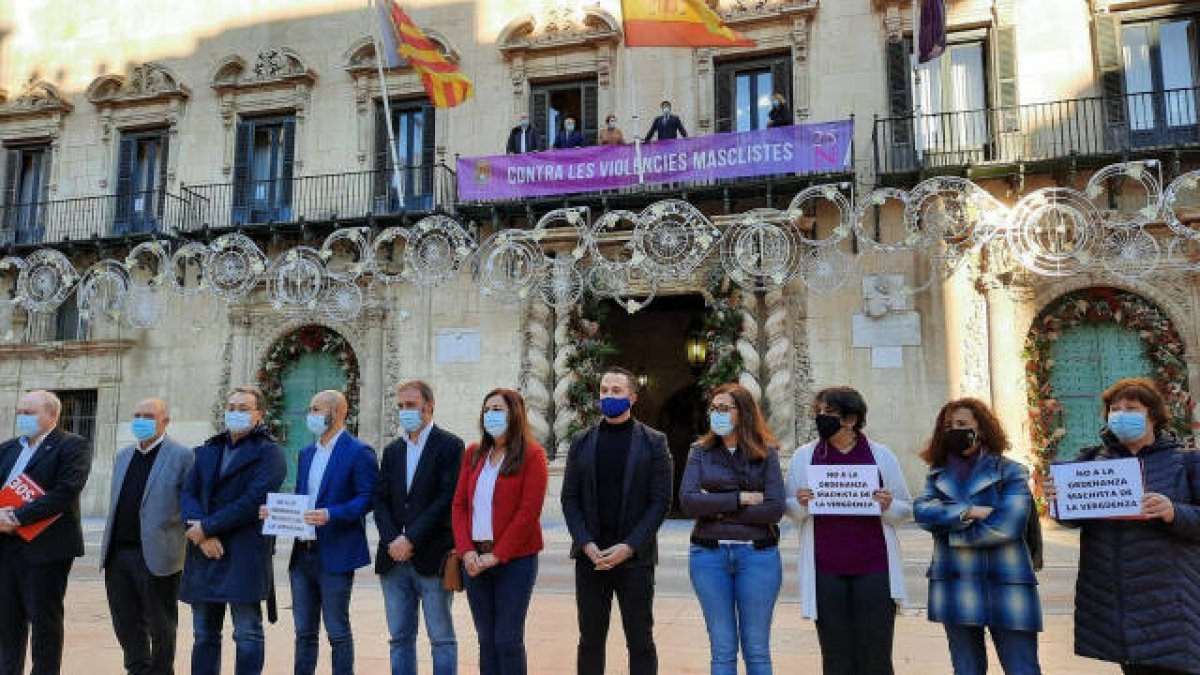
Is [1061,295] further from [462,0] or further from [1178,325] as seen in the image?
[462,0]

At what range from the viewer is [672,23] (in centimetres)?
1391

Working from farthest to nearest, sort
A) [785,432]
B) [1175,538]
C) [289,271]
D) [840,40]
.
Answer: [289,271], [840,40], [785,432], [1175,538]

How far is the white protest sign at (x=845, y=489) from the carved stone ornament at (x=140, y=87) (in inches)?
751

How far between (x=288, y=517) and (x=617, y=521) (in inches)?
79.3

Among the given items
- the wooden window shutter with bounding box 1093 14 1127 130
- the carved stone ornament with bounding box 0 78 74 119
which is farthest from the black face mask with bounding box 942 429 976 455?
the carved stone ornament with bounding box 0 78 74 119

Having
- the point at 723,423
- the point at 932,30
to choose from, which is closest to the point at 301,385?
the point at 932,30

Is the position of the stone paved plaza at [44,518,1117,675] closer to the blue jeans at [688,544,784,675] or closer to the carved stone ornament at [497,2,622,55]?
the blue jeans at [688,544,784,675]

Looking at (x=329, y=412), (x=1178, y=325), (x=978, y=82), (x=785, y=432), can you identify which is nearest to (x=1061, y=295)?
(x=1178, y=325)

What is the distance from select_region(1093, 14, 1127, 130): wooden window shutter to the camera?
14.7 meters

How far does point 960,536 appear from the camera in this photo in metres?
4.58

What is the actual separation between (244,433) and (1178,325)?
1424 centimetres

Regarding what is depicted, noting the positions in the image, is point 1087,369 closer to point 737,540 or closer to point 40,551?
point 737,540

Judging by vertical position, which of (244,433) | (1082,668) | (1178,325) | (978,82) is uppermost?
(978,82)

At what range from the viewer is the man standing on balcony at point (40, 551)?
18.7ft
